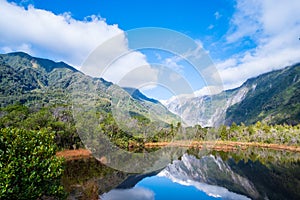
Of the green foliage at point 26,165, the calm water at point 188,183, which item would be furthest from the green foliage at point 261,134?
the green foliage at point 26,165

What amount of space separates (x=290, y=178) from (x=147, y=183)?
636 inches

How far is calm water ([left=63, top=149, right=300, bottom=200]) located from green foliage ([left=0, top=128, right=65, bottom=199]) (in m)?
7.73

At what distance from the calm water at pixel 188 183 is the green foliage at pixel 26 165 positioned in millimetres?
7728

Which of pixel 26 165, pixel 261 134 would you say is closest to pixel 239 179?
pixel 26 165

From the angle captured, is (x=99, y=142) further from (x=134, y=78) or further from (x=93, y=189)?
(x=134, y=78)

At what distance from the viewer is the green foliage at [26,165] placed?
10.5 metres

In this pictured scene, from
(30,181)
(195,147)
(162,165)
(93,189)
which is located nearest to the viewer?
(30,181)

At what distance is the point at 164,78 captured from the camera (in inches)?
585

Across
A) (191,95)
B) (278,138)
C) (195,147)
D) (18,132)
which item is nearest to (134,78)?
(191,95)

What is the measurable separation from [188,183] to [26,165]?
19806mm

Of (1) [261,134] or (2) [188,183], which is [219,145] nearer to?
(1) [261,134]

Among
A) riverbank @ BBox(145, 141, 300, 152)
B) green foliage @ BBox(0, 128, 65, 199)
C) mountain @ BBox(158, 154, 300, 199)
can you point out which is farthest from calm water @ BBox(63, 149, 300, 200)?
riverbank @ BBox(145, 141, 300, 152)

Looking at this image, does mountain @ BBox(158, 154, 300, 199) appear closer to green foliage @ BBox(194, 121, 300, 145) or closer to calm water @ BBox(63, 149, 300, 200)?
calm water @ BBox(63, 149, 300, 200)

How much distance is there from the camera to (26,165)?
37.1 ft
